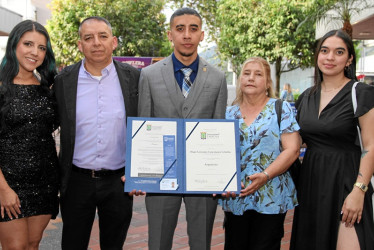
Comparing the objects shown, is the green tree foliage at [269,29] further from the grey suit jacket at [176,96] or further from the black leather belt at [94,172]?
the black leather belt at [94,172]

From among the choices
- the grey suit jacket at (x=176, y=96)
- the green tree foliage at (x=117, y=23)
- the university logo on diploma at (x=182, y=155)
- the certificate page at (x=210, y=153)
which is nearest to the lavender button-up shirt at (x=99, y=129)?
the grey suit jacket at (x=176, y=96)

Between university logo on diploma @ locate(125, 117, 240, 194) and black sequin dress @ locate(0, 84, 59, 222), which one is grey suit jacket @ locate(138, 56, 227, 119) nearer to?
university logo on diploma @ locate(125, 117, 240, 194)

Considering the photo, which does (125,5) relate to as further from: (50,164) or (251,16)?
(50,164)

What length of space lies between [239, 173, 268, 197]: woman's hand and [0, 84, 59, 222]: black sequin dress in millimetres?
1512

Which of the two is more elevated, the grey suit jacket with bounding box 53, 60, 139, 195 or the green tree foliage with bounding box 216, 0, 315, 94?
the green tree foliage with bounding box 216, 0, 315, 94

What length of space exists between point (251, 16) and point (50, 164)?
1917 cm

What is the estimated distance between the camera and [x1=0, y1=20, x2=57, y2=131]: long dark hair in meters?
2.97

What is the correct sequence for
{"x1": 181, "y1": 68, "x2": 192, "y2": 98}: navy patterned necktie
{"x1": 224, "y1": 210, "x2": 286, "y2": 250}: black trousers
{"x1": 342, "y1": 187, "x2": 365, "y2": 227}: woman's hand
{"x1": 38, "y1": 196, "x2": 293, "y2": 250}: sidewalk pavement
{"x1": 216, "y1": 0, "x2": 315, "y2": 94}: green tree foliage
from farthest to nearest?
{"x1": 216, "y1": 0, "x2": 315, "y2": 94}: green tree foliage, {"x1": 38, "y1": 196, "x2": 293, "y2": 250}: sidewalk pavement, {"x1": 181, "y1": 68, "x2": 192, "y2": 98}: navy patterned necktie, {"x1": 224, "y1": 210, "x2": 286, "y2": 250}: black trousers, {"x1": 342, "y1": 187, "x2": 365, "y2": 227}: woman's hand

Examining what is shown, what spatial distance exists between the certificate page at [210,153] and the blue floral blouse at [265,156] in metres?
0.17

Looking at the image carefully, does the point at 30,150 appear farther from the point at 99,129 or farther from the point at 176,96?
the point at 176,96

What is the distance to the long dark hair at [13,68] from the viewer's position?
2.97 m

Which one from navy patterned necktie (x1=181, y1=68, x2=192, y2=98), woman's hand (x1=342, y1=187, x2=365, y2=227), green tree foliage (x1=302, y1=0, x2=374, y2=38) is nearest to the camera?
woman's hand (x1=342, y1=187, x2=365, y2=227)

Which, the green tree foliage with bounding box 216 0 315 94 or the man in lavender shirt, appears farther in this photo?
the green tree foliage with bounding box 216 0 315 94

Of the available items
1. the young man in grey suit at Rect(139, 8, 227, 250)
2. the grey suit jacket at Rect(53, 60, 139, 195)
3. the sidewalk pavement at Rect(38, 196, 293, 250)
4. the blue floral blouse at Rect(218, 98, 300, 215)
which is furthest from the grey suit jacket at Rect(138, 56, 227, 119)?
the sidewalk pavement at Rect(38, 196, 293, 250)
